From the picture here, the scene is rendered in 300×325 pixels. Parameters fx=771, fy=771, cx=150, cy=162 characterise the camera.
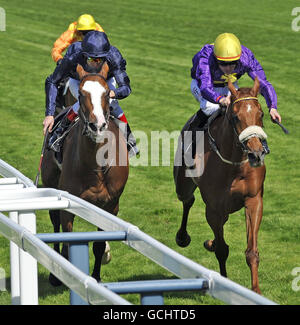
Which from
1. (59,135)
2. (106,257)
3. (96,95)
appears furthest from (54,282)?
(96,95)

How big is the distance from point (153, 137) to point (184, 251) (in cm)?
652

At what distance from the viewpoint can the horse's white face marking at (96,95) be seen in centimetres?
679

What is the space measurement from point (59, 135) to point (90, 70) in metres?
0.96

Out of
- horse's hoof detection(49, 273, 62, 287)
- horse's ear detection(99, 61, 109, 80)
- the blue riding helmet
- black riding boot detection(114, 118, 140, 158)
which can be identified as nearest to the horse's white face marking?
horse's ear detection(99, 61, 109, 80)

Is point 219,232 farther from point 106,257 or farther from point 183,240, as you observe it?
point 183,240

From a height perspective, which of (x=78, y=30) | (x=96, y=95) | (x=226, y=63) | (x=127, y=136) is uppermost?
(x=78, y=30)

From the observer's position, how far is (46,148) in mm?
8523

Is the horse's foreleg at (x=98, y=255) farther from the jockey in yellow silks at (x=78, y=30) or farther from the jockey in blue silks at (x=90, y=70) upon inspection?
the jockey in yellow silks at (x=78, y=30)

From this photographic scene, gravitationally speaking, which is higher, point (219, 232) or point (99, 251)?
point (219, 232)

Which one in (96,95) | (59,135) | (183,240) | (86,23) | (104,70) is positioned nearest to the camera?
(96,95)

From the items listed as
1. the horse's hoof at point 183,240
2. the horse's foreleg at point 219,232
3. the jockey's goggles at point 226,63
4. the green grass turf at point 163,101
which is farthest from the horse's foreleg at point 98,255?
the jockey's goggles at point 226,63

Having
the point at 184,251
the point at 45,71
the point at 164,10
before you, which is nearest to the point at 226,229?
the point at 184,251

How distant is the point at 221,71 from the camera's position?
7918 mm

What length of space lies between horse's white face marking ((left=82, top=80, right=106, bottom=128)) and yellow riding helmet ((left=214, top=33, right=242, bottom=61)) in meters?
1.37
